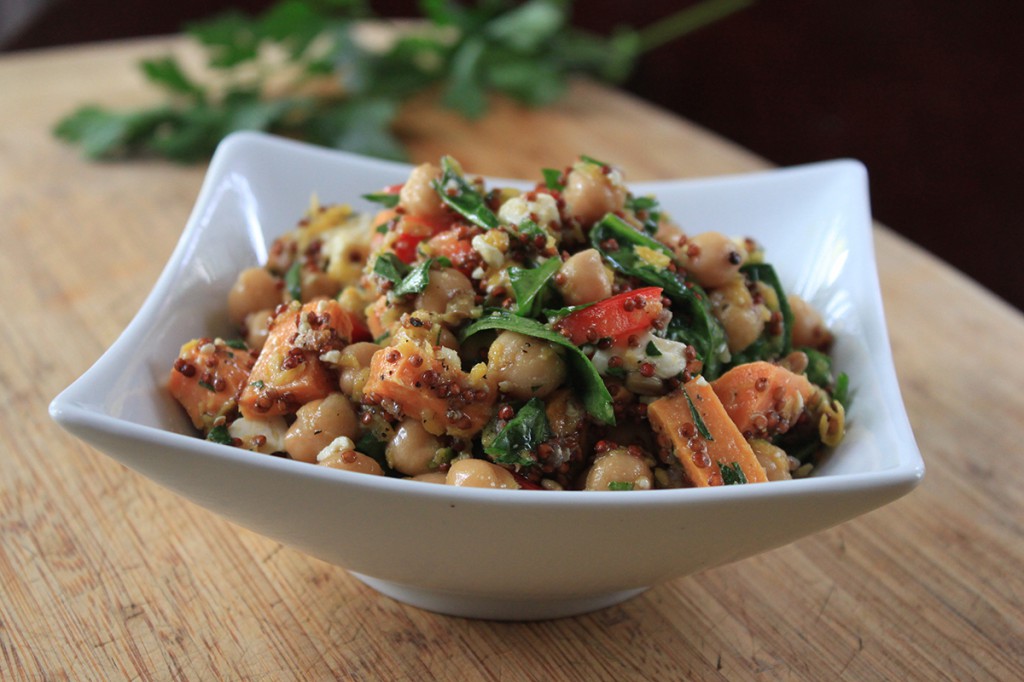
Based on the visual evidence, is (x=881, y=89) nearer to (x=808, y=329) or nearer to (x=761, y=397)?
(x=808, y=329)

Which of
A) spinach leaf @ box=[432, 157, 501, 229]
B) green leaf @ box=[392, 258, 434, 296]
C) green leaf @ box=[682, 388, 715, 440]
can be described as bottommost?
green leaf @ box=[682, 388, 715, 440]

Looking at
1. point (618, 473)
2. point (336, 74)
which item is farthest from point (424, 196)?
point (336, 74)

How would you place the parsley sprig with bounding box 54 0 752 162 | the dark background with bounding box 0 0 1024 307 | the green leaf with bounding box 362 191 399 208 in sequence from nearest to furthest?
1. the green leaf with bounding box 362 191 399 208
2. the parsley sprig with bounding box 54 0 752 162
3. the dark background with bounding box 0 0 1024 307

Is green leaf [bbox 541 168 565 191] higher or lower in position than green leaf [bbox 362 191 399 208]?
higher

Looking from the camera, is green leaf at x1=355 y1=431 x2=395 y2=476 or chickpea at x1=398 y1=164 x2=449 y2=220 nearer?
green leaf at x1=355 y1=431 x2=395 y2=476

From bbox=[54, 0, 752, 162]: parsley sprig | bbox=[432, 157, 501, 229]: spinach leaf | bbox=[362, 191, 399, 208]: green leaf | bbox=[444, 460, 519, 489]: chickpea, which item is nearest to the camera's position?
bbox=[444, 460, 519, 489]: chickpea

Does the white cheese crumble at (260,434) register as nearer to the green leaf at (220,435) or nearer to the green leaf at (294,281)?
the green leaf at (220,435)

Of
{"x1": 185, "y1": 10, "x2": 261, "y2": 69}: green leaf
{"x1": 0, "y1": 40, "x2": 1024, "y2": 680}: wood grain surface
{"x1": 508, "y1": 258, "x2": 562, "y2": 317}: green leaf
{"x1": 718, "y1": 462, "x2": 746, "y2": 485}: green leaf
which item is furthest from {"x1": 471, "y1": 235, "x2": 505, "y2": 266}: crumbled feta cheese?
{"x1": 185, "y1": 10, "x2": 261, "y2": 69}: green leaf

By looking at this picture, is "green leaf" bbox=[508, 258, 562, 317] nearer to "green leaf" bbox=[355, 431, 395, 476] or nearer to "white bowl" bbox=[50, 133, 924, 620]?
"green leaf" bbox=[355, 431, 395, 476]

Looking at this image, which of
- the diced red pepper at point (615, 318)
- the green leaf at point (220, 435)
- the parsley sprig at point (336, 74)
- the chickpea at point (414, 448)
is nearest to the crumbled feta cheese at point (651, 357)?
the diced red pepper at point (615, 318)
